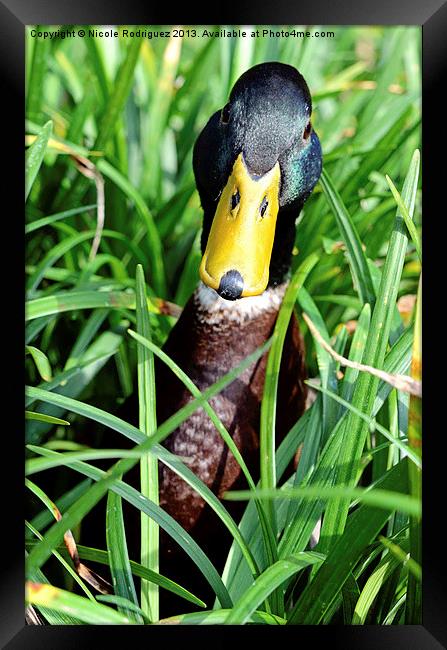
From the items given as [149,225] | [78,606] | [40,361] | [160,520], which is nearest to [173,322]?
[149,225]

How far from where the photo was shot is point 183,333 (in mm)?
1089

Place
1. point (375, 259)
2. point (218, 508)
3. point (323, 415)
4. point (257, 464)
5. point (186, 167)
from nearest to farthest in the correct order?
point (218, 508) < point (323, 415) < point (257, 464) < point (375, 259) < point (186, 167)

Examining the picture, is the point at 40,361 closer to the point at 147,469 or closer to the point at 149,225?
the point at 147,469

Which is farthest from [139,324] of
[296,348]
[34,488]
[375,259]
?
[375,259]

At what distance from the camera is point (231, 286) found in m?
0.85

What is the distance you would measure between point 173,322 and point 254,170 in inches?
15.9

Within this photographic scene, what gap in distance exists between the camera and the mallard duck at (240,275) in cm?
90

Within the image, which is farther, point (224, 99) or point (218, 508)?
point (224, 99)

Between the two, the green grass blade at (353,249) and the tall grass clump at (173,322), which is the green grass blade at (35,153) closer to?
the tall grass clump at (173,322)

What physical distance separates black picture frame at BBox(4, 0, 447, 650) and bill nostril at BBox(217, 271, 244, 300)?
0.70ft
